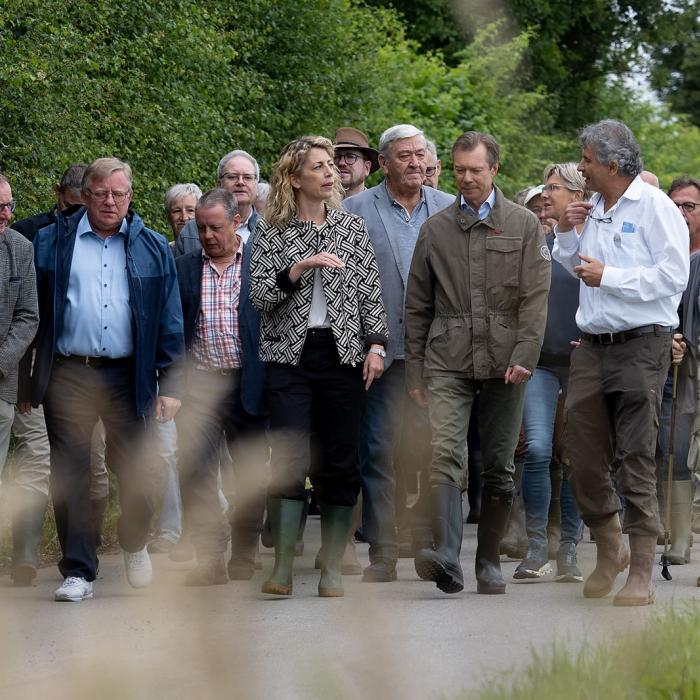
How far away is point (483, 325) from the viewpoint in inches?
328

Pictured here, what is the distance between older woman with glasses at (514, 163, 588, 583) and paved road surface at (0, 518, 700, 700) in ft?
0.86

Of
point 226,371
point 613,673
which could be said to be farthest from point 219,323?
point 613,673

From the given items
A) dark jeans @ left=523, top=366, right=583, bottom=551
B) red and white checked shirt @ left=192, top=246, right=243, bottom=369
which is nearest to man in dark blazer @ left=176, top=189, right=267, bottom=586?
red and white checked shirt @ left=192, top=246, right=243, bottom=369

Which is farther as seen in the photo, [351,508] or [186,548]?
[186,548]

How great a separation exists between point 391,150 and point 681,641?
Result: 4.52 meters

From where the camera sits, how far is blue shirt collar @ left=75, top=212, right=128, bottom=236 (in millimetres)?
8633

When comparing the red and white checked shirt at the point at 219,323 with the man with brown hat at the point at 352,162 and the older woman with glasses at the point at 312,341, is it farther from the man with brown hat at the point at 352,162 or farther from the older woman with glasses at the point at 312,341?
the man with brown hat at the point at 352,162

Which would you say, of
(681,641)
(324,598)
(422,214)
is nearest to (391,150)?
(422,214)

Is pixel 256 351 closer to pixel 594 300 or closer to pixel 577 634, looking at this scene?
pixel 594 300

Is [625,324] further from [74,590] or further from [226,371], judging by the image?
[74,590]

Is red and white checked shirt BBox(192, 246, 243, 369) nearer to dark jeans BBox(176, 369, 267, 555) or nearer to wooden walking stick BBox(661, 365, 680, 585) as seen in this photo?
dark jeans BBox(176, 369, 267, 555)

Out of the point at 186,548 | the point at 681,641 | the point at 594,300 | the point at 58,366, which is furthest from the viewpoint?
the point at 186,548

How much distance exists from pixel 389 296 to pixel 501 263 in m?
1.20

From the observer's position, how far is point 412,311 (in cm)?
860
